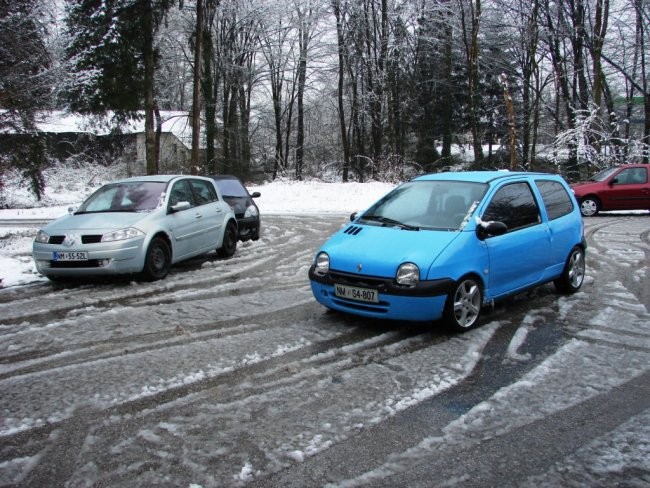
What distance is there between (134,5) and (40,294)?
17.3 meters

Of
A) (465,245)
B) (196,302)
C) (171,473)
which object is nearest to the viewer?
(171,473)

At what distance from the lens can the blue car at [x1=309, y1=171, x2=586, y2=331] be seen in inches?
215

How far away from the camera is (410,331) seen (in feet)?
19.0

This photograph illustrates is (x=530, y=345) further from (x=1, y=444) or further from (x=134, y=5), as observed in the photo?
(x=134, y=5)

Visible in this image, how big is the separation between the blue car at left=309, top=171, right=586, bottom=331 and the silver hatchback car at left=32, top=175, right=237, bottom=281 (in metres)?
3.23

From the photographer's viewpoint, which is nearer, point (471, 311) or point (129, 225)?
point (471, 311)

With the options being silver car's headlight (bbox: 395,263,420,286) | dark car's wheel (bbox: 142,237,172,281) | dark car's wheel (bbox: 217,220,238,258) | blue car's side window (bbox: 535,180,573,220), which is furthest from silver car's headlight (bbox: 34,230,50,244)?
blue car's side window (bbox: 535,180,573,220)

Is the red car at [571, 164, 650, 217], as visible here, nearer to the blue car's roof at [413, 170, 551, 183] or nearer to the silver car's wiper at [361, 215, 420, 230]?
the blue car's roof at [413, 170, 551, 183]

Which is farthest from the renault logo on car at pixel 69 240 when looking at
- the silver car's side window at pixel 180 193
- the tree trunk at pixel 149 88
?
the tree trunk at pixel 149 88

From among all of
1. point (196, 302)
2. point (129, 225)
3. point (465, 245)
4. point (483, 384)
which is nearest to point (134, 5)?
point (129, 225)

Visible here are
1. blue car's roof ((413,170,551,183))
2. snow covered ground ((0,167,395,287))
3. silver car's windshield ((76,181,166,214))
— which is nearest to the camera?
blue car's roof ((413,170,551,183))

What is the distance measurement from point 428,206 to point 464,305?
1314 mm

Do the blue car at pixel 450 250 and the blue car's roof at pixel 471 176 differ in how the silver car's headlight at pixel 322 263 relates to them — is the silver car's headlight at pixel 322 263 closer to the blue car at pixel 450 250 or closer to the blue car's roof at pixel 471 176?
the blue car at pixel 450 250

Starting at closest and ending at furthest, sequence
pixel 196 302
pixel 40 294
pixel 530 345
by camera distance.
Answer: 1. pixel 530 345
2. pixel 196 302
3. pixel 40 294
